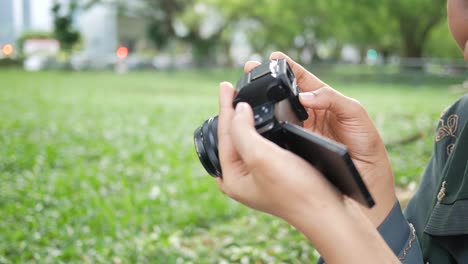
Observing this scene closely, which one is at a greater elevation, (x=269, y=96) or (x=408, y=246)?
(x=269, y=96)

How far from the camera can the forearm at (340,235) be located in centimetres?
87

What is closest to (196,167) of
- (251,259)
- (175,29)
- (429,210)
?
(251,259)

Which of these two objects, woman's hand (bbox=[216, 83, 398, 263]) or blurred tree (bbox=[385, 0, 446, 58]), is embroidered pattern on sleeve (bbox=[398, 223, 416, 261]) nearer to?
woman's hand (bbox=[216, 83, 398, 263])

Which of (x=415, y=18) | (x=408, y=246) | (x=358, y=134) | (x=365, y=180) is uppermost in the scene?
(x=415, y=18)

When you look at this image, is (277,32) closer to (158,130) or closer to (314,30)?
(314,30)

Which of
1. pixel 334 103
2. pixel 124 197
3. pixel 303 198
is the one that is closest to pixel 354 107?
pixel 334 103

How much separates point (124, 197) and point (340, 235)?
3.34 meters

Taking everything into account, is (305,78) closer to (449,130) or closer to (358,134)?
(358,134)

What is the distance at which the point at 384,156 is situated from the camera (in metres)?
1.25

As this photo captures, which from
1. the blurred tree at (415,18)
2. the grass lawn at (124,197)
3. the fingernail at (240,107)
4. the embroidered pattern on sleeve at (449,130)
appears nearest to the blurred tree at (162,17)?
the blurred tree at (415,18)

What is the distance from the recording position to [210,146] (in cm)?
110

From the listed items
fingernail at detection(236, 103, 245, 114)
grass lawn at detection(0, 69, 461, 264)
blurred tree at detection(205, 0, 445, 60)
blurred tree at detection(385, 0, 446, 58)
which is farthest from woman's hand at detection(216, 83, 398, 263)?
blurred tree at detection(205, 0, 445, 60)

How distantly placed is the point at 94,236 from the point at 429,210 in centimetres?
236

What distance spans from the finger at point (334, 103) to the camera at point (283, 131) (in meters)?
0.03
